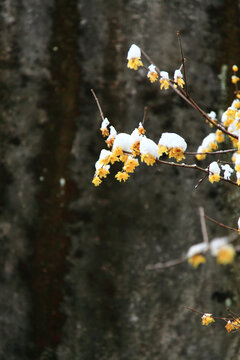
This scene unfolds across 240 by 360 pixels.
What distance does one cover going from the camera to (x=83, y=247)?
2223mm

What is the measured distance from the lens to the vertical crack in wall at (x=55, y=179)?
7.31 feet

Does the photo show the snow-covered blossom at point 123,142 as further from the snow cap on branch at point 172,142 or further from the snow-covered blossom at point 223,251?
the snow-covered blossom at point 223,251

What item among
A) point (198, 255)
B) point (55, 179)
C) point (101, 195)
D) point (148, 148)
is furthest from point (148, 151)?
point (55, 179)

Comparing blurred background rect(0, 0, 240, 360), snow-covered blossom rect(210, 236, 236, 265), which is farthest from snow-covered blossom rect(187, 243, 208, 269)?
blurred background rect(0, 0, 240, 360)

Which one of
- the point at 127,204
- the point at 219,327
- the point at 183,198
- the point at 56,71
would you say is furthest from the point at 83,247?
the point at 56,71

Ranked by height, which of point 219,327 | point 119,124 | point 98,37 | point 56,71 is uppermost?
point 98,37

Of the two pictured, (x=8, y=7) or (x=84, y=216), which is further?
(x=8, y=7)

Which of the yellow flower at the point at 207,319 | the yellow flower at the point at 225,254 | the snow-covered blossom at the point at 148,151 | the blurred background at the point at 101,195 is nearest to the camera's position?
the yellow flower at the point at 225,254

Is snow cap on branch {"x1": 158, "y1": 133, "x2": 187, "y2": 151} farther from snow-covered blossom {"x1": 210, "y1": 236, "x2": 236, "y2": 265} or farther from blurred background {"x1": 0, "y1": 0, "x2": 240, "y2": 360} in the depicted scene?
blurred background {"x1": 0, "y1": 0, "x2": 240, "y2": 360}

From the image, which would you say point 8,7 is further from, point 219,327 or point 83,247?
point 219,327

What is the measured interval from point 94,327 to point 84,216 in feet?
2.35

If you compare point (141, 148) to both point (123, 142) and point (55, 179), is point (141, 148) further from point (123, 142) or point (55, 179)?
point (55, 179)

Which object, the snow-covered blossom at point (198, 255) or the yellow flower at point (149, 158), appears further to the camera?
the yellow flower at point (149, 158)

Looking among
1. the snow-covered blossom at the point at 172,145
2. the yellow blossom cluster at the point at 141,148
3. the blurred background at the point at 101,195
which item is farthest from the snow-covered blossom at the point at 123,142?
the blurred background at the point at 101,195
